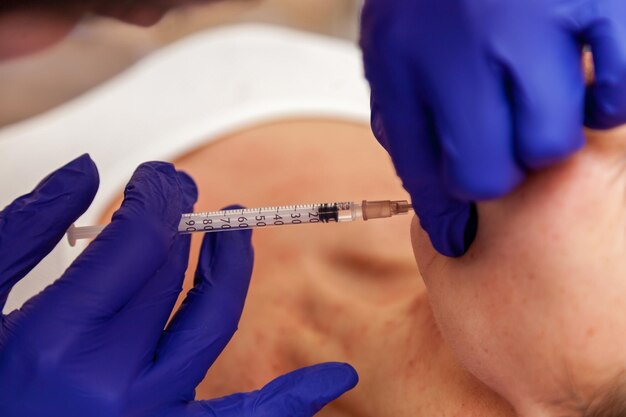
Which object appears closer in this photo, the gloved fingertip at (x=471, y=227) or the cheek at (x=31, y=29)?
the gloved fingertip at (x=471, y=227)

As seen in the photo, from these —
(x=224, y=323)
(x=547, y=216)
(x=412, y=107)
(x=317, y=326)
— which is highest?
(x=412, y=107)

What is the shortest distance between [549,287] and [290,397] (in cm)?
40

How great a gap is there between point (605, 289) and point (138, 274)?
58 centimetres

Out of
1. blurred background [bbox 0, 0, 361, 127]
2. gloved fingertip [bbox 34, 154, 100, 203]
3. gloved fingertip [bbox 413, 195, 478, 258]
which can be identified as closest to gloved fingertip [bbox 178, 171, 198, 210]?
gloved fingertip [bbox 34, 154, 100, 203]

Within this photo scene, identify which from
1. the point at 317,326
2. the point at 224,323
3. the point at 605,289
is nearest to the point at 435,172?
the point at 605,289

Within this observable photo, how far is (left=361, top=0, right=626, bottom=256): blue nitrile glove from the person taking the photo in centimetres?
69

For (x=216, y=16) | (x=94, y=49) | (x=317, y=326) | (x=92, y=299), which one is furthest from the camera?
(x=216, y=16)

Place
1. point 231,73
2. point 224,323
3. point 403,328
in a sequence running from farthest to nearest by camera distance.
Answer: point 231,73 → point 403,328 → point 224,323

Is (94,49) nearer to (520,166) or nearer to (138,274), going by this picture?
(138,274)

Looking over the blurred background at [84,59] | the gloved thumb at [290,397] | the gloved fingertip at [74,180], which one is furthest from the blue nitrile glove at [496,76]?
the blurred background at [84,59]

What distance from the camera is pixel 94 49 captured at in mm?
2025

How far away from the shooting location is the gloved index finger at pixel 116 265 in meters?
0.86

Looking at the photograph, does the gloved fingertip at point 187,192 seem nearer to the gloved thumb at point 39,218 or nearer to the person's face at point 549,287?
the gloved thumb at point 39,218

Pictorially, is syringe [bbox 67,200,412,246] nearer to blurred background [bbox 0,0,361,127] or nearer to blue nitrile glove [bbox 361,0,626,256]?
blue nitrile glove [bbox 361,0,626,256]
